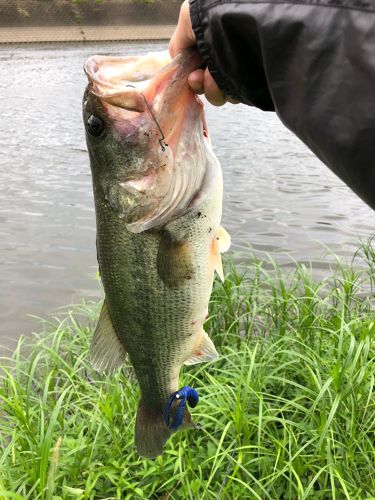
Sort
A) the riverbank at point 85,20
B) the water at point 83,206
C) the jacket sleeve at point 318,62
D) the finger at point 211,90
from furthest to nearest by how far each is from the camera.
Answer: the riverbank at point 85,20 < the water at point 83,206 < the finger at point 211,90 < the jacket sleeve at point 318,62

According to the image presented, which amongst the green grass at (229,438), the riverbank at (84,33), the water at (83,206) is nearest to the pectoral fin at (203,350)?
the green grass at (229,438)

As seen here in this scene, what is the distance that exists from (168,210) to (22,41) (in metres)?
40.7

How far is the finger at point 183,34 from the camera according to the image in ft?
5.15

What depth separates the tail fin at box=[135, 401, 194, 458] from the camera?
2137 millimetres

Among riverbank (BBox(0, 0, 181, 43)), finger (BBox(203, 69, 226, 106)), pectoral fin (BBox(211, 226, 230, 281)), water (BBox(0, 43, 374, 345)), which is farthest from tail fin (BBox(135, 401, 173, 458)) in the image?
riverbank (BBox(0, 0, 181, 43))

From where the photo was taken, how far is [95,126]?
1.79 meters

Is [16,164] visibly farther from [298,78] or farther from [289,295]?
[298,78]

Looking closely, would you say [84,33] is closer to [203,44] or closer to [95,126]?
[95,126]

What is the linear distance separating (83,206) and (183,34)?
25.9ft

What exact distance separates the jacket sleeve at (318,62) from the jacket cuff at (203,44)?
0.01 m

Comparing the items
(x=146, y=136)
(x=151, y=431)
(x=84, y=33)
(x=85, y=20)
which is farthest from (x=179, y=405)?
(x=85, y=20)

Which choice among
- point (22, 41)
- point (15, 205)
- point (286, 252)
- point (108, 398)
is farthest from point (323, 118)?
point (22, 41)

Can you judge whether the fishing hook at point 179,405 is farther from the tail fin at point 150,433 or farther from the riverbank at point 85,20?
the riverbank at point 85,20

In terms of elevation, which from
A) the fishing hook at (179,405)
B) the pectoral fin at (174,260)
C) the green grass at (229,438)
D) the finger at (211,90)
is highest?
the finger at (211,90)
